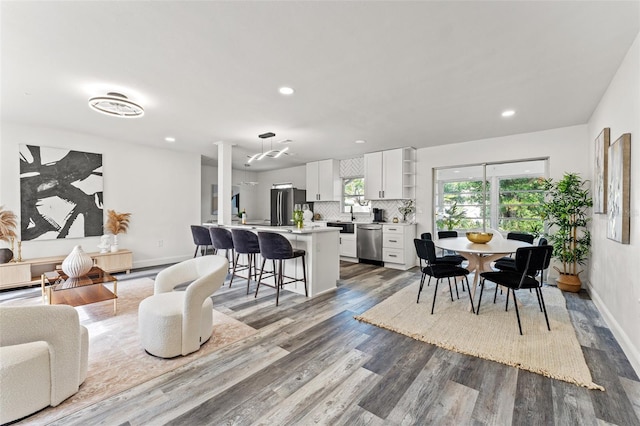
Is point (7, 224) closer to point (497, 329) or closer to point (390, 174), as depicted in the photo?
point (390, 174)

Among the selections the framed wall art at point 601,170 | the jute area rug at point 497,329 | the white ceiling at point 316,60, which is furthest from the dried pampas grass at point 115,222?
the framed wall art at point 601,170

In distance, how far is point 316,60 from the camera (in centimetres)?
241

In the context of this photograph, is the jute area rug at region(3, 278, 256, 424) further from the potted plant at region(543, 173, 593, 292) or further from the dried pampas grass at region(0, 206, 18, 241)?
the potted plant at region(543, 173, 593, 292)

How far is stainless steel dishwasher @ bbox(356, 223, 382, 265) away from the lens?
230 inches

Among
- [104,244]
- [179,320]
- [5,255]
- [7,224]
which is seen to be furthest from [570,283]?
[7,224]

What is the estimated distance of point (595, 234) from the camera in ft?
11.9

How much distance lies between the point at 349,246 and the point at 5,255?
19.1ft

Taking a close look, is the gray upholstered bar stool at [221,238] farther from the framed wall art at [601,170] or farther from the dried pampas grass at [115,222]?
the framed wall art at [601,170]

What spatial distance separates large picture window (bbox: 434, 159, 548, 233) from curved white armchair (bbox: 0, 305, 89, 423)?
5.79m

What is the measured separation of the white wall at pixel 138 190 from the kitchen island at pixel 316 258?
9.39 feet

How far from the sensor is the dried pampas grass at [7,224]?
4.08 m

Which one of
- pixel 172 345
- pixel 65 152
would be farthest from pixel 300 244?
pixel 65 152

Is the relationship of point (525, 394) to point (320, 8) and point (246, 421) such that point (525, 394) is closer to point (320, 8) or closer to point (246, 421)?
point (246, 421)

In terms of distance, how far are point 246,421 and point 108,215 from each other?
17.0 feet
